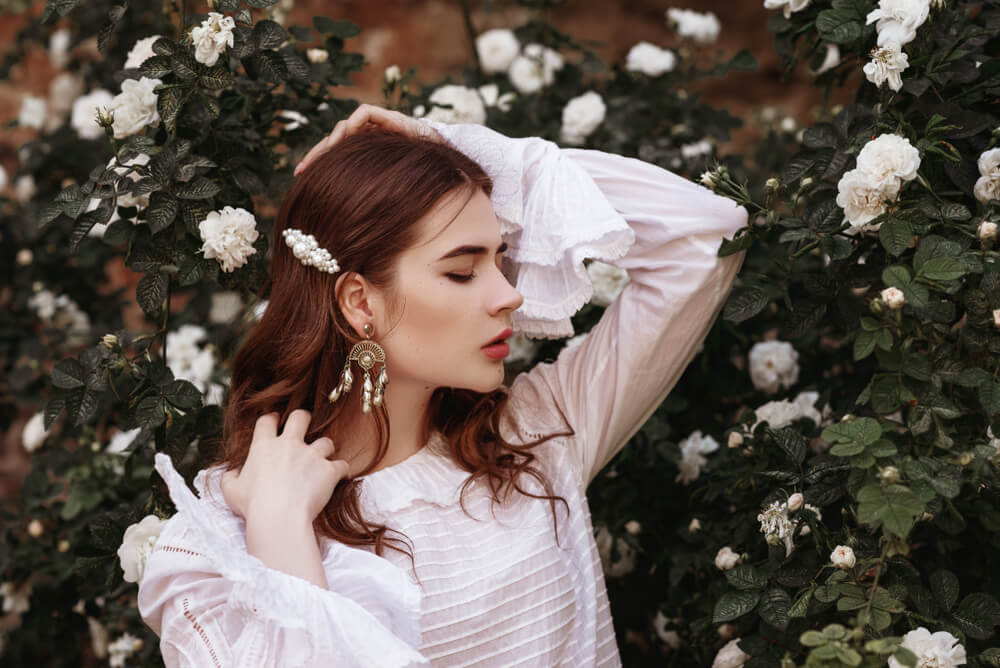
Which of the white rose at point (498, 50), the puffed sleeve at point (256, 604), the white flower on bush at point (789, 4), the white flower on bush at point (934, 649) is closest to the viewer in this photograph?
the puffed sleeve at point (256, 604)

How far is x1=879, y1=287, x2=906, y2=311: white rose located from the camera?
5.04ft

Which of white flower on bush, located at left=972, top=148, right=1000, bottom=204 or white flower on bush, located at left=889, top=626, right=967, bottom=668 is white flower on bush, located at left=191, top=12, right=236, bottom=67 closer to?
white flower on bush, located at left=972, top=148, right=1000, bottom=204

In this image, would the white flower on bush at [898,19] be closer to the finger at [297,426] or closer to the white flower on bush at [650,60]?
the white flower on bush at [650,60]

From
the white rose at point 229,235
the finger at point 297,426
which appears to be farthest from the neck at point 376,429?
the white rose at point 229,235

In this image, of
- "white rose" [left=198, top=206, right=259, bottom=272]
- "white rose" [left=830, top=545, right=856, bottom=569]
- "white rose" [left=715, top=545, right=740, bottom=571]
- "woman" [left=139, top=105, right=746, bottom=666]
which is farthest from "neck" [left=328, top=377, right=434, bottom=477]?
"white rose" [left=830, top=545, right=856, bottom=569]

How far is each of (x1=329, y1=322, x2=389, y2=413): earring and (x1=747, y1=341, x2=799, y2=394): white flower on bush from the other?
1.06 m

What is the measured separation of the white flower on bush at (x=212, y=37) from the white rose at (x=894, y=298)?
4.14 ft

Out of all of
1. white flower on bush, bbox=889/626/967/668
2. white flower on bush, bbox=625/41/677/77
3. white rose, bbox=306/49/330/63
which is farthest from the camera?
white flower on bush, bbox=625/41/677/77

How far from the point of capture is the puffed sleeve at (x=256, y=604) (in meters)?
1.39

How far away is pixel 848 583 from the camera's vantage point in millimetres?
1553

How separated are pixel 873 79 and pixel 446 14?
2993mm

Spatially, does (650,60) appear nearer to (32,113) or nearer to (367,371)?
(367,371)

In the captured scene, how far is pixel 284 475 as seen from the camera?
5.33 feet

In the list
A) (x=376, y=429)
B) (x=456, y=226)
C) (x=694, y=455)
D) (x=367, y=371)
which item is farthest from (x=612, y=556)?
(x=456, y=226)
